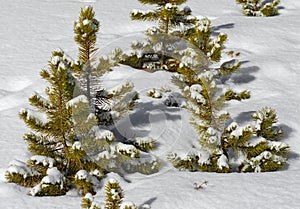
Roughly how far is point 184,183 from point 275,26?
8.21 metres

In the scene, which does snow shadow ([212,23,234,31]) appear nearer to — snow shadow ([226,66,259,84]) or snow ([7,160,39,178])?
snow shadow ([226,66,259,84])

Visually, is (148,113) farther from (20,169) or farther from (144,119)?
(20,169)

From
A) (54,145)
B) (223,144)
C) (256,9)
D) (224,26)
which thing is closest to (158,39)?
(224,26)

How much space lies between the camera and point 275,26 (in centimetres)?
1161

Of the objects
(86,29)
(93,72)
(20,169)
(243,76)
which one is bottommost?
(20,169)

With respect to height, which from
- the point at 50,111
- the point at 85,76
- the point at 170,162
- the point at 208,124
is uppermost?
the point at 85,76

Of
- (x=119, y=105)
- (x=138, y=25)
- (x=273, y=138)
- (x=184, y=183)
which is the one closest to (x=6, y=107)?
(x=119, y=105)

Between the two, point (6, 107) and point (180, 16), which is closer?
point (6, 107)

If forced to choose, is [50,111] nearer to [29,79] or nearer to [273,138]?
[273,138]

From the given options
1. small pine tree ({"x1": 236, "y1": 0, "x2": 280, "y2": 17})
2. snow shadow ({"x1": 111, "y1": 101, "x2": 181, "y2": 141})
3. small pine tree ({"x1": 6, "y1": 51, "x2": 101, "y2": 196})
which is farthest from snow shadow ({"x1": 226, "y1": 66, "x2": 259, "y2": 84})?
small pine tree ({"x1": 6, "y1": 51, "x2": 101, "y2": 196})

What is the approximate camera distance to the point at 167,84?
8.47m

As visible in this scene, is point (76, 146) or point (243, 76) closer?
point (76, 146)

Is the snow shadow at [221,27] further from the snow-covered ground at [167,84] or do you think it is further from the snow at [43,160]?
the snow at [43,160]

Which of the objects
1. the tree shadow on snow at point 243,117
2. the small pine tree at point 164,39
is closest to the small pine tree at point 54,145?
the tree shadow on snow at point 243,117
